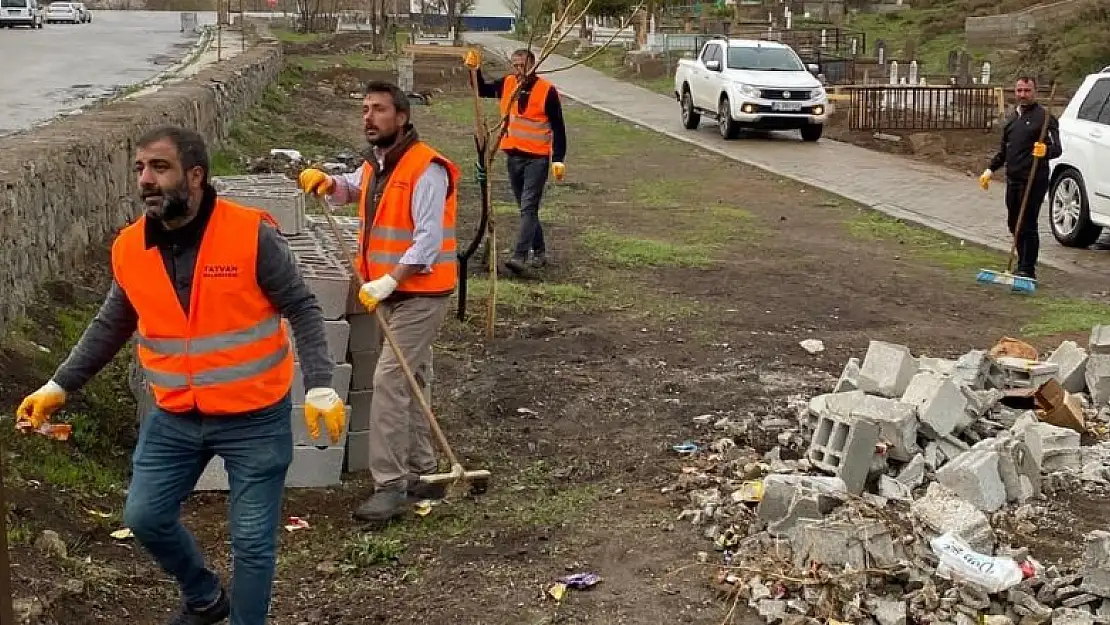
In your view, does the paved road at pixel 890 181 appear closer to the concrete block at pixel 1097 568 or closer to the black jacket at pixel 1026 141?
the black jacket at pixel 1026 141

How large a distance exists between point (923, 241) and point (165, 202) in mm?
10664

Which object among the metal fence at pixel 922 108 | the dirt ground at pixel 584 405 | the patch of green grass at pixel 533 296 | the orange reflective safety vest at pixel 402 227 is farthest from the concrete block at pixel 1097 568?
the metal fence at pixel 922 108

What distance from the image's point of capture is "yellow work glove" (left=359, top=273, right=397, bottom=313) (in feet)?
18.5

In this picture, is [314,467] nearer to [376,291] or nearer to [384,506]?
[384,506]

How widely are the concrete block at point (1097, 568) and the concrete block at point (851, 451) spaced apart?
43.3 inches

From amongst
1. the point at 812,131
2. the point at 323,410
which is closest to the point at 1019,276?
the point at 323,410

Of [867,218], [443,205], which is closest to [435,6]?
[867,218]

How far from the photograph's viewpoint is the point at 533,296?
33.2 ft

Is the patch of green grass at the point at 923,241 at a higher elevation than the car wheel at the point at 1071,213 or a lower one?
lower

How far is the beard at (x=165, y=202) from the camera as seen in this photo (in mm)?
3943

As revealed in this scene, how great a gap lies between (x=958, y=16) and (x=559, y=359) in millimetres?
37549

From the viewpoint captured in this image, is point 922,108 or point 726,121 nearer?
point 726,121

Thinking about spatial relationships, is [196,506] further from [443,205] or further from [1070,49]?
[1070,49]

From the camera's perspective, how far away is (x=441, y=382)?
7.88 meters
